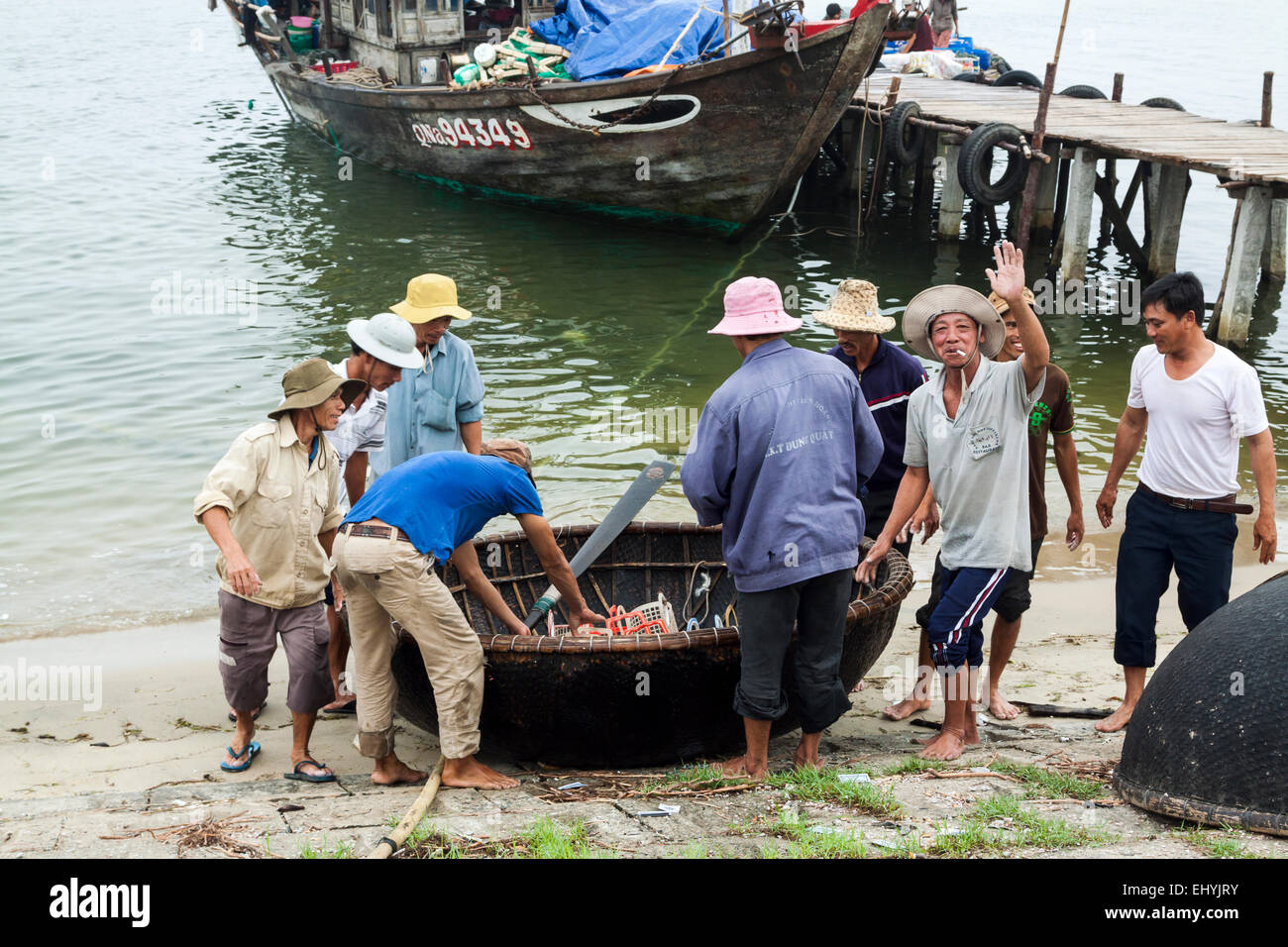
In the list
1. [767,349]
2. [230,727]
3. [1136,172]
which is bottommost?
[230,727]

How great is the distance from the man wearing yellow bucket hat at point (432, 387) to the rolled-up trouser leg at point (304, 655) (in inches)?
36.0

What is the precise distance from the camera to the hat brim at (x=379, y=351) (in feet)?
15.7

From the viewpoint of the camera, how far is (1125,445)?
500 centimetres

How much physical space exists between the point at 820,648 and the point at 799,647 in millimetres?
91

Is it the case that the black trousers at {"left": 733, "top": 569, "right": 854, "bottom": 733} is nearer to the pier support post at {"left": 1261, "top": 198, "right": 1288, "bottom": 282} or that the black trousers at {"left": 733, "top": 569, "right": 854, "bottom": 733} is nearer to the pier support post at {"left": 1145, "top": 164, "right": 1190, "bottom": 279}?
the pier support post at {"left": 1145, "top": 164, "right": 1190, "bottom": 279}

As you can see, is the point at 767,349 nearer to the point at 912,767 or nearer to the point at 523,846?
the point at 912,767

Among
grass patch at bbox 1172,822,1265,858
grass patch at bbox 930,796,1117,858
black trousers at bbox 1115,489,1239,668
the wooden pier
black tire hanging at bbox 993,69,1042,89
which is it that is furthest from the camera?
black tire hanging at bbox 993,69,1042,89

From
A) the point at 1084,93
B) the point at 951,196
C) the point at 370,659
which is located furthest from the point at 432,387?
the point at 1084,93

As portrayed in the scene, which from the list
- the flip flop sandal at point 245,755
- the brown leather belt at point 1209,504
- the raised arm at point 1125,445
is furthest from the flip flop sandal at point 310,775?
the brown leather belt at point 1209,504

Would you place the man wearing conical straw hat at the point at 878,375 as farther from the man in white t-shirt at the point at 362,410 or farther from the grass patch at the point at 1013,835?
the man in white t-shirt at the point at 362,410

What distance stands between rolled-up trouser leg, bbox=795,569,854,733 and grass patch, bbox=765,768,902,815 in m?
0.23

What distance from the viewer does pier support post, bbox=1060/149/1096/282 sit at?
1448 centimetres

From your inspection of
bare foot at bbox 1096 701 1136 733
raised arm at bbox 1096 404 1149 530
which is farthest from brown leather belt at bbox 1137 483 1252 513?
bare foot at bbox 1096 701 1136 733
